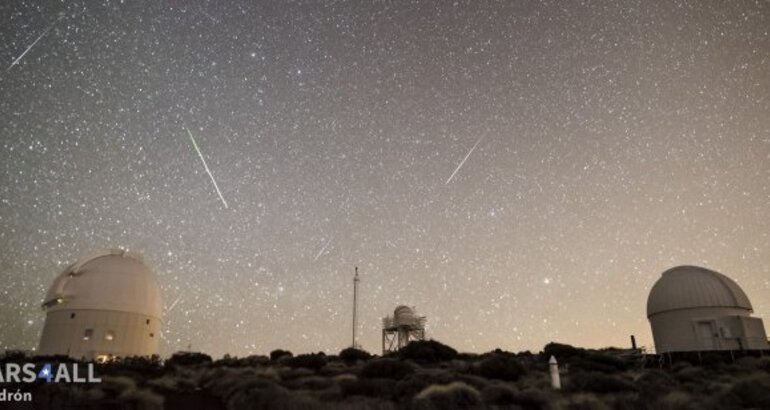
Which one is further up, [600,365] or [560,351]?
[560,351]

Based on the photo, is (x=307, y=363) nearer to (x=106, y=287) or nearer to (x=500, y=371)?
(x=500, y=371)

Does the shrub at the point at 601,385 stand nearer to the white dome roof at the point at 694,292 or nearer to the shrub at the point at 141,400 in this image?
the shrub at the point at 141,400

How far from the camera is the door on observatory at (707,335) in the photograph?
32.7m

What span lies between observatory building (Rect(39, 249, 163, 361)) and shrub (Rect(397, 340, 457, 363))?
1933 cm

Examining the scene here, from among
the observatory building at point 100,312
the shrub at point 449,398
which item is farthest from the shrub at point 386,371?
the observatory building at point 100,312

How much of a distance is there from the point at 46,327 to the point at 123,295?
5425 mm

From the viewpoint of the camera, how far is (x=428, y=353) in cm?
2948

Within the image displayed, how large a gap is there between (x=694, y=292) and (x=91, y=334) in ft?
140

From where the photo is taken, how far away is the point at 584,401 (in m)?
11.3

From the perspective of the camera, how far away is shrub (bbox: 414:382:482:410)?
11.0m

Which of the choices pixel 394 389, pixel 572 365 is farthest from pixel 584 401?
pixel 572 365

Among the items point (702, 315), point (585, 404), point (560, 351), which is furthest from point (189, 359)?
point (702, 315)

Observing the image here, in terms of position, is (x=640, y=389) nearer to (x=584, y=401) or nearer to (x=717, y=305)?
(x=584, y=401)

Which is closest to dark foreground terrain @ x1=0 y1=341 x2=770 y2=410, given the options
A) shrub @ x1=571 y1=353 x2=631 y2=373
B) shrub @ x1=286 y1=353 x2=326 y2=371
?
shrub @ x1=571 y1=353 x2=631 y2=373
